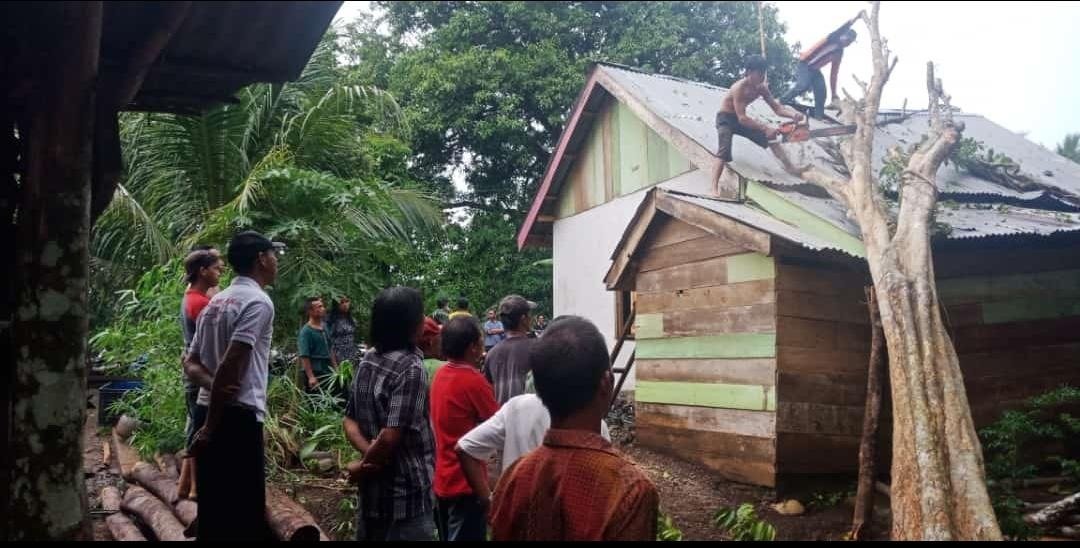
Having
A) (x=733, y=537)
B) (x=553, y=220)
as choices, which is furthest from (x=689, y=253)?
(x=553, y=220)

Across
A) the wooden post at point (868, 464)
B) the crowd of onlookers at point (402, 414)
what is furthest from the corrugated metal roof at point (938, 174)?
the crowd of onlookers at point (402, 414)

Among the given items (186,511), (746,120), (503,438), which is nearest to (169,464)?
(186,511)

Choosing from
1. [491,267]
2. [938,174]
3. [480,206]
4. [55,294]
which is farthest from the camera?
[480,206]

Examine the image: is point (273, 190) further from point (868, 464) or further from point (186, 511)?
point (868, 464)

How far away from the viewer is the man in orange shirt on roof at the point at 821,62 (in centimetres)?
902

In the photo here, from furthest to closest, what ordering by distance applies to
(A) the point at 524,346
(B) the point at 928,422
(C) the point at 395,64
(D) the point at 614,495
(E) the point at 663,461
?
1. (C) the point at 395,64
2. (E) the point at 663,461
3. (B) the point at 928,422
4. (A) the point at 524,346
5. (D) the point at 614,495

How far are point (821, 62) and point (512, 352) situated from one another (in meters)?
6.84

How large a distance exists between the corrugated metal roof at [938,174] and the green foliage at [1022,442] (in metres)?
1.53

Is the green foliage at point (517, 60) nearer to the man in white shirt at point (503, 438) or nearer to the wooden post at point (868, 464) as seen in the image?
the wooden post at point (868, 464)

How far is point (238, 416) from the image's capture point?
11.3 ft

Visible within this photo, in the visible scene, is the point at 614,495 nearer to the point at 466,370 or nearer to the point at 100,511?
the point at 466,370

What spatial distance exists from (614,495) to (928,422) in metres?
4.24

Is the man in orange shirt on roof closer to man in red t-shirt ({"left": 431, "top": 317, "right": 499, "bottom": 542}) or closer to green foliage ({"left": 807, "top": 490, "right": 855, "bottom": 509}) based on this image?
green foliage ({"left": 807, "top": 490, "right": 855, "bottom": 509})

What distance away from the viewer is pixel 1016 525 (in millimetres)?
5383
